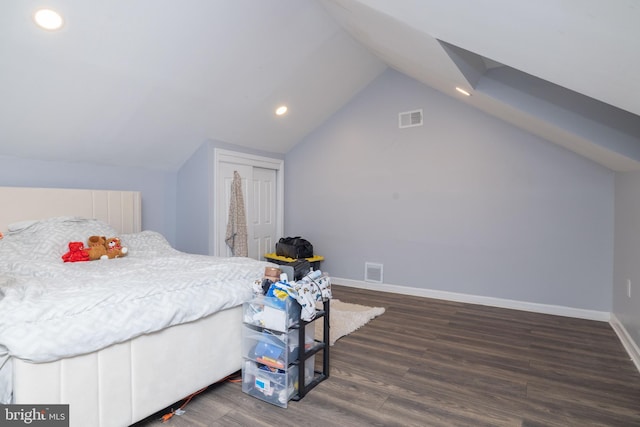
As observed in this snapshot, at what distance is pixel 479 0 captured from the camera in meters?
1.33

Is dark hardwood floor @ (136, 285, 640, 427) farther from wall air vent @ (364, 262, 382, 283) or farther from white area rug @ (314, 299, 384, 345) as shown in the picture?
wall air vent @ (364, 262, 382, 283)

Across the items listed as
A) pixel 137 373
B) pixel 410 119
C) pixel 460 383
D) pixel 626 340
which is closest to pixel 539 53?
pixel 460 383

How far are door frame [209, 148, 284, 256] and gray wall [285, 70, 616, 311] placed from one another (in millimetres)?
131

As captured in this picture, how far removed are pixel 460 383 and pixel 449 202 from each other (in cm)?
236

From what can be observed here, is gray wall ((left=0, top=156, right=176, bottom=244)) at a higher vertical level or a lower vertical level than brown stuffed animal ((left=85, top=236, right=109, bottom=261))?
higher

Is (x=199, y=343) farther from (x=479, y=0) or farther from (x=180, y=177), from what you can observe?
(x=180, y=177)

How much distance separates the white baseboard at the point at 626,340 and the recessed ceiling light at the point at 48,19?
4343 millimetres

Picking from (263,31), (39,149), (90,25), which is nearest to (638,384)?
(263,31)

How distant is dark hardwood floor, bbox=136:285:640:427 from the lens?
186cm

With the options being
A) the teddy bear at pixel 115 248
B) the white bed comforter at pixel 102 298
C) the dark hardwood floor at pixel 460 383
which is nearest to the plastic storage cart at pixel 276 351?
the dark hardwood floor at pixel 460 383

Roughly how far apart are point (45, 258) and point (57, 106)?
1.20 m

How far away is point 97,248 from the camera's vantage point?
2818mm

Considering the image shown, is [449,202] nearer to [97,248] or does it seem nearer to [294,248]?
[294,248]

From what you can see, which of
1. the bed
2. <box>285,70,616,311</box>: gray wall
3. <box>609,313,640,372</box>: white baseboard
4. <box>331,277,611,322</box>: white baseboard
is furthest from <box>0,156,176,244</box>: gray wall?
<box>609,313,640,372</box>: white baseboard
